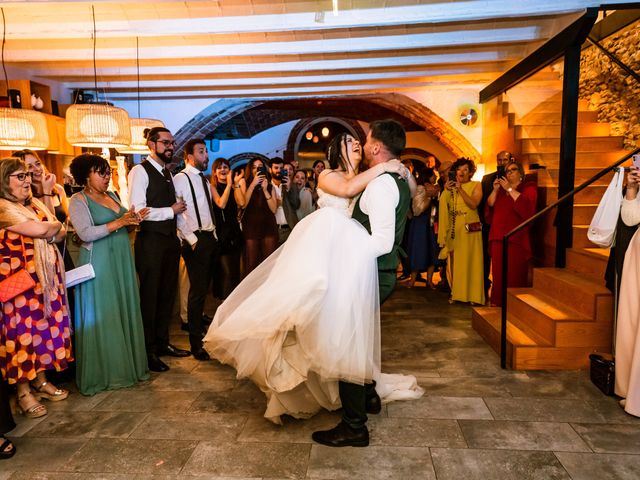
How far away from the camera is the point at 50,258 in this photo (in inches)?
113

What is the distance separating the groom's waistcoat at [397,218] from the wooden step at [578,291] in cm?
169

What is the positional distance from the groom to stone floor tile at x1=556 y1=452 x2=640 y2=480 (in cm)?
94

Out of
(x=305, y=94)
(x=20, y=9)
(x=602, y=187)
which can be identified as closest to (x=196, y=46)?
(x=20, y=9)

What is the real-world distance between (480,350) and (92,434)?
9.32 ft

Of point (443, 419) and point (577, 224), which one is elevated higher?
point (577, 224)

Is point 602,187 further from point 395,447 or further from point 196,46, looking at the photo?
point 196,46

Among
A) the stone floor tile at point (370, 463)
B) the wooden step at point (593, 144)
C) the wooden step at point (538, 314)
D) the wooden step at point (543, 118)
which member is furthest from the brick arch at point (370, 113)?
the stone floor tile at point (370, 463)

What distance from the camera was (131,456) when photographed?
92.0 inches

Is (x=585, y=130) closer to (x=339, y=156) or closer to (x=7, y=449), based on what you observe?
(x=339, y=156)

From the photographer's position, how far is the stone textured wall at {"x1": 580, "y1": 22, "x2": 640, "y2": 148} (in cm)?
492

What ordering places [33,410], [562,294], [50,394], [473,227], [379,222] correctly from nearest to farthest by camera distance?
[379,222] < [33,410] < [50,394] < [562,294] < [473,227]

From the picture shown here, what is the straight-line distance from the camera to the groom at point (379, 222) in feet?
7.58

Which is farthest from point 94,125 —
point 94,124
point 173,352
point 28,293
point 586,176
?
point 586,176

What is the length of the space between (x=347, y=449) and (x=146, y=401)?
53.4 inches
